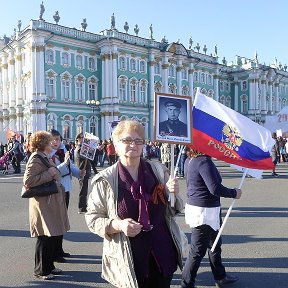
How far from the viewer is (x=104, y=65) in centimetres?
4522

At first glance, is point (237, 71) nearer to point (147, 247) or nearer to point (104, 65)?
point (104, 65)

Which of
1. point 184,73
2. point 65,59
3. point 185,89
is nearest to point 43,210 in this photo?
point 65,59

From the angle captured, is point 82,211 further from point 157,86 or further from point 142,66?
point 157,86

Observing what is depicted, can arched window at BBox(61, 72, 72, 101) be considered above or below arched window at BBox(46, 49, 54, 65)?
below

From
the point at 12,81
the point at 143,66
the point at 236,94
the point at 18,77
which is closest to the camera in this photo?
the point at 18,77

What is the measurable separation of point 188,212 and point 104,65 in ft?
138

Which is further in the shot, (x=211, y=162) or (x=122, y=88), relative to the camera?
(x=122, y=88)

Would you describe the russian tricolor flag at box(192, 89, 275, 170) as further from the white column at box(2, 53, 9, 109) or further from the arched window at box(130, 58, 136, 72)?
the white column at box(2, 53, 9, 109)

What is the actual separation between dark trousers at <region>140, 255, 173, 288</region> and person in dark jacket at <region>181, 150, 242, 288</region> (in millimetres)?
1211

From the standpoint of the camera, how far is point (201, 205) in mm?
4441

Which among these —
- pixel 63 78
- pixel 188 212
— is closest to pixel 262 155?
pixel 188 212

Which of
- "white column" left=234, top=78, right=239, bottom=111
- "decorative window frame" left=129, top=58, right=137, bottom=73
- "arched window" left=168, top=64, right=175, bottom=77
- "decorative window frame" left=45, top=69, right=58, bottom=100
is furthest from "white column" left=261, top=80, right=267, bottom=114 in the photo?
"decorative window frame" left=45, top=69, right=58, bottom=100

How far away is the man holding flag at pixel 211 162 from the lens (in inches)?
171

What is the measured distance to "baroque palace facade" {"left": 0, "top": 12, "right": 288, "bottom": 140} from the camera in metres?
40.3
